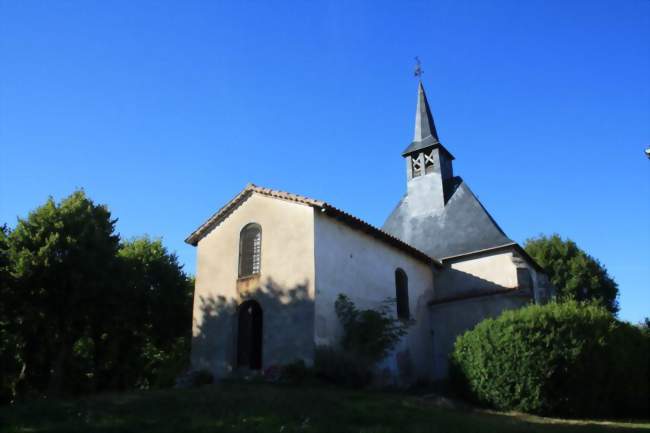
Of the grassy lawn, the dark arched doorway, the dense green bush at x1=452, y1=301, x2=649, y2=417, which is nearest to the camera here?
the grassy lawn

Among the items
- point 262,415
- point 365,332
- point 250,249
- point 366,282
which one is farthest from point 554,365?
point 250,249

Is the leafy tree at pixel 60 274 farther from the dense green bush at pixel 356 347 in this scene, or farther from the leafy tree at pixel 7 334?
the dense green bush at pixel 356 347

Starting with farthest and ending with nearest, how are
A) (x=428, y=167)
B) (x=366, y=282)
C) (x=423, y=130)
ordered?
(x=423, y=130) < (x=428, y=167) < (x=366, y=282)

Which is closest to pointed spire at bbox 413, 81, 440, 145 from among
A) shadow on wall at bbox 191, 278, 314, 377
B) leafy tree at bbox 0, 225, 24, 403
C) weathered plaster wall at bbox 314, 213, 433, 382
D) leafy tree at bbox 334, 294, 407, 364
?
weathered plaster wall at bbox 314, 213, 433, 382

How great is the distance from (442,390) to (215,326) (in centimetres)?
773

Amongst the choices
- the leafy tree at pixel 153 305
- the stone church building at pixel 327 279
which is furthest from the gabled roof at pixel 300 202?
the leafy tree at pixel 153 305

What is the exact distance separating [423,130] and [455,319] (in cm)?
1076

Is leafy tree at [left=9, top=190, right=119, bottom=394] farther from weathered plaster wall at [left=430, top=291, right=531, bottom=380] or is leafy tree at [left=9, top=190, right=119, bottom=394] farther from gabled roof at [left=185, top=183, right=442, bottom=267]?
weathered plaster wall at [left=430, top=291, right=531, bottom=380]

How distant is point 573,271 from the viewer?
32531 mm

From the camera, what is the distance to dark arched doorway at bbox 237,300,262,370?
1758 cm

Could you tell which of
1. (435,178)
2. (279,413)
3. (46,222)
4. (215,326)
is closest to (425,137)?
(435,178)

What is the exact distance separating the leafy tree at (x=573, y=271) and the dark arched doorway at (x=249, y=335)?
70.3ft

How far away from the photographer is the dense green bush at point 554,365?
13297 mm

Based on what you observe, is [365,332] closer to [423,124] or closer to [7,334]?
[7,334]
